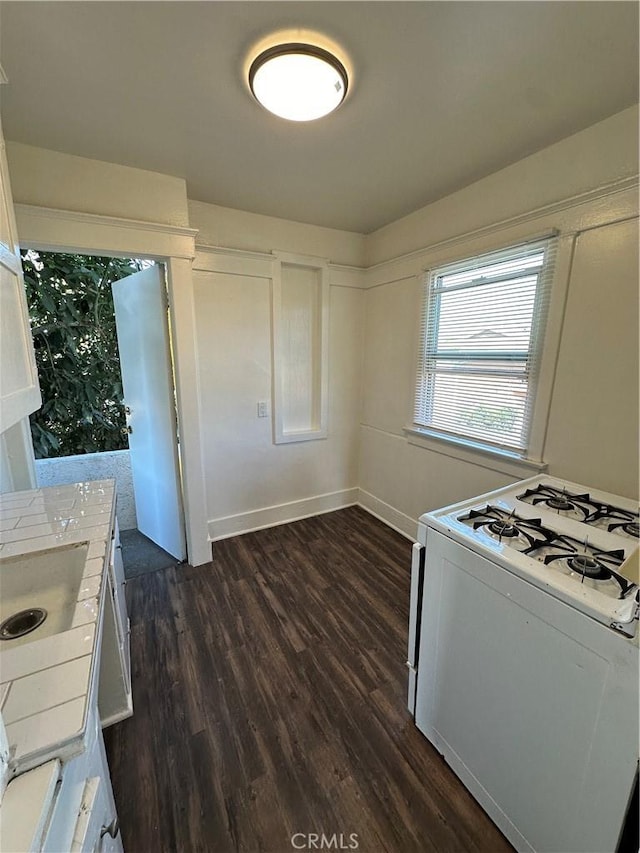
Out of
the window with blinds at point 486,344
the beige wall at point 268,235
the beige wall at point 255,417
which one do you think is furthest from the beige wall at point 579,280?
the beige wall at point 255,417

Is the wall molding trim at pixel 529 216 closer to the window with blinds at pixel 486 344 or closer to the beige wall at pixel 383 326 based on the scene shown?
the beige wall at pixel 383 326

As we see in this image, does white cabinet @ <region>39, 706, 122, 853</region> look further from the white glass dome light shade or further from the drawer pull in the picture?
the white glass dome light shade

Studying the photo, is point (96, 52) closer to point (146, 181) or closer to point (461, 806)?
point (146, 181)

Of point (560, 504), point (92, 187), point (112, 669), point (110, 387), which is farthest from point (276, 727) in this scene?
point (110, 387)

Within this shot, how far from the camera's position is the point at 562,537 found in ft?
3.98

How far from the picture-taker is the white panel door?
232cm

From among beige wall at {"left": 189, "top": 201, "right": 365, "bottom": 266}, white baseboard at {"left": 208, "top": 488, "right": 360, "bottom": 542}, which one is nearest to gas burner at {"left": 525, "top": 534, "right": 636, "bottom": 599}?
white baseboard at {"left": 208, "top": 488, "right": 360, "bottom": 542}

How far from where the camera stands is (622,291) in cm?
157

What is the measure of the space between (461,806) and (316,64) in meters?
2.67

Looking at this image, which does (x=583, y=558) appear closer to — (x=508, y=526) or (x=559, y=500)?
(x=508, y=526)

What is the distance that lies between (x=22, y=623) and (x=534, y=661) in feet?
5.10

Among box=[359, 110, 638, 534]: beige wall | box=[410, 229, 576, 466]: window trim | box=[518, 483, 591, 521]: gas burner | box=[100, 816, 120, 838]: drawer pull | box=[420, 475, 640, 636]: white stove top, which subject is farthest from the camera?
box=[410, 229, 576, 466]: window trim

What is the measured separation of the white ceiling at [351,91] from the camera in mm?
1086

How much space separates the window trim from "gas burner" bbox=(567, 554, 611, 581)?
98 centimetres
